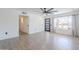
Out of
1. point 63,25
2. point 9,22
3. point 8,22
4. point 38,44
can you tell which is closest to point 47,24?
point 63,25

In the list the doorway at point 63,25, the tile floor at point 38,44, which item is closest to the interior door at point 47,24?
the doorway at point 63,25

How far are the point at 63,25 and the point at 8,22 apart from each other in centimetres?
603

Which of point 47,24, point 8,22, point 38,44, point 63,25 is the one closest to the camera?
point 38,44

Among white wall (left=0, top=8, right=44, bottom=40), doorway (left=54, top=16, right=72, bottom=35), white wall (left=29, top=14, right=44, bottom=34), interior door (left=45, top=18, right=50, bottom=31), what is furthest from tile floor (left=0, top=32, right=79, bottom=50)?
interior door (left=45, top=18, right=50, bottom=31)

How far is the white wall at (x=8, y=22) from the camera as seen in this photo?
6.88m

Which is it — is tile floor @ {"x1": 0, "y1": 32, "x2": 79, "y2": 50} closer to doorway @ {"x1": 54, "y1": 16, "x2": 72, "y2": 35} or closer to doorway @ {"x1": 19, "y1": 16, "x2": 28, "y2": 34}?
doorway @ {"x1": 54, "y1": 16, "x2": 72, "y2": 35}

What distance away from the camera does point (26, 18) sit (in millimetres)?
10680

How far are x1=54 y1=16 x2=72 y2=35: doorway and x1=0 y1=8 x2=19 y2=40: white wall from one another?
198 inches

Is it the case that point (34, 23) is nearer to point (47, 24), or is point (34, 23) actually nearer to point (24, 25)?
point (24, 25)

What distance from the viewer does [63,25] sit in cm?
1112

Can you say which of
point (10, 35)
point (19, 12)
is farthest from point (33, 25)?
point (10, 35)
